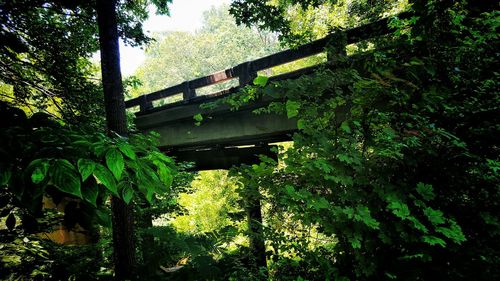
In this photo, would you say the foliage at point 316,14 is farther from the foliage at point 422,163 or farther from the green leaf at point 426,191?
the green leaf at point 426,191

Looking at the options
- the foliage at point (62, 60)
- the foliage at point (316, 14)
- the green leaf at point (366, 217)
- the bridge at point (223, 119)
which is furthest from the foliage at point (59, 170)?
the foliage at point (316, 14)

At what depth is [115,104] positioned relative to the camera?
4.26m

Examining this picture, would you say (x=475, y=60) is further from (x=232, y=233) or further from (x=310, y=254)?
(x=232, y=233)

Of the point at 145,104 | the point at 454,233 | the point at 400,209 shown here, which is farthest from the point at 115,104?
the point at 145,104

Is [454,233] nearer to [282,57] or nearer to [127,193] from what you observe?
[127,193]

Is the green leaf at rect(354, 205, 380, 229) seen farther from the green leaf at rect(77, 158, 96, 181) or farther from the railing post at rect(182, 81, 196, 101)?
the railing post at rect(182, 81, 196, 101)

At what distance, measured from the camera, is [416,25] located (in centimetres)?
267

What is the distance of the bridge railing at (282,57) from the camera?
11.9 ft

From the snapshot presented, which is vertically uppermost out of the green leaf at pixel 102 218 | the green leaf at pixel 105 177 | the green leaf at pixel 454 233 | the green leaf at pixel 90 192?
the green leaf at pixel 105 177

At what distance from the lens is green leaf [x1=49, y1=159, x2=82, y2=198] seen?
108 centimetres

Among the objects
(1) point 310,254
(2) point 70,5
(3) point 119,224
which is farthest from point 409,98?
(2) point 70,5

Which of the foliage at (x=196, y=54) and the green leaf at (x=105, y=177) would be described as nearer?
the green leaf at (x=105, y=177)

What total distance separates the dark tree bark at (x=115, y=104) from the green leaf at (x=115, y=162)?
319 cm

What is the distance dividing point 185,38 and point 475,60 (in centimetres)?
7814
